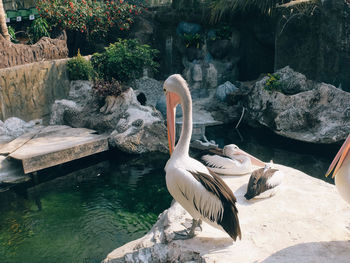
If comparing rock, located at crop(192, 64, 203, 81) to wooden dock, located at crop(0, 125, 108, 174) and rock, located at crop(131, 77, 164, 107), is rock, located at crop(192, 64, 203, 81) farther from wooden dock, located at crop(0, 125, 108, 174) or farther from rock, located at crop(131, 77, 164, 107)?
wooden dock, located at crop(0, 125, 108, 174)

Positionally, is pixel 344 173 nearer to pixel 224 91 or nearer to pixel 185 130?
pixel 185 130

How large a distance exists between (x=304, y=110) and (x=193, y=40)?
17.5ft

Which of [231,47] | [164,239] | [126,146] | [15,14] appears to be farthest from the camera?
[15,14]

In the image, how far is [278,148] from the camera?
27.6 feet

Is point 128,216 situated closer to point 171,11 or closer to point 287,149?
point 287,149

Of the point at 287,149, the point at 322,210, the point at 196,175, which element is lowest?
the point at 287,149

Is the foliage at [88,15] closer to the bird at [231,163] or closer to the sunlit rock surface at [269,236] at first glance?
the bird at [231,163]

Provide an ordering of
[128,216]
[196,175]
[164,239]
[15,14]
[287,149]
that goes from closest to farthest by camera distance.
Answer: [196,175] < [164,239] < [128,216] < [287,149] < [15,14]

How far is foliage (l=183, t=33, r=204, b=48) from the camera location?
1248 centimetres

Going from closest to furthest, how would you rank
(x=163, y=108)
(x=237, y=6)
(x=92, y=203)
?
1. (x=92, y=203)
2. (x=163, y=108)
3. (x=237, y=6)

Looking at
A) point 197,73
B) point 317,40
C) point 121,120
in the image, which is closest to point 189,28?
point 197,73

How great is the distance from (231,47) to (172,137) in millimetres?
9755

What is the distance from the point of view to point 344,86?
8773 mm

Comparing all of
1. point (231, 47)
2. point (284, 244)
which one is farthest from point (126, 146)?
point (231, 47)
